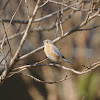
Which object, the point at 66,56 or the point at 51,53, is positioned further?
the point at 66,56

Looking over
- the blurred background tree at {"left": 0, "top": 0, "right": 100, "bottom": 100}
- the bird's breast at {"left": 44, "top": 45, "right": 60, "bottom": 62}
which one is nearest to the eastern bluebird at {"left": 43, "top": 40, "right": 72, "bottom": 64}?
the bird's breast at {"left": 44, "top": 45, "right": 60, "bottom": 62}

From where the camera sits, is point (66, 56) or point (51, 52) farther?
point (66, 56)

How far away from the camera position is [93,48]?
7.39 meters

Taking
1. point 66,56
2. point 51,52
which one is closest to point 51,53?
point 51,52

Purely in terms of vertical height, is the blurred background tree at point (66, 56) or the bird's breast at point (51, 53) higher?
the blurred background tree at point (66, 56)

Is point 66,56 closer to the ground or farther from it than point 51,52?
farther from it

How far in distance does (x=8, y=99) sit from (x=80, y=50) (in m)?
2.82

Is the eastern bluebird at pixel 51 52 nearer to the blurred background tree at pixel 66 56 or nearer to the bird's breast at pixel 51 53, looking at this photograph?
the bird's breast at pixel 51 53

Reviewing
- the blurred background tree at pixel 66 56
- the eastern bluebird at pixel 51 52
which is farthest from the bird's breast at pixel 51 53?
the blurred background tree at pixel 66 56

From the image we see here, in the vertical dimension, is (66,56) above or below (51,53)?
above

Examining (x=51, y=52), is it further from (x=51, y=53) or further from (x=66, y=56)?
(x=66, y=56)

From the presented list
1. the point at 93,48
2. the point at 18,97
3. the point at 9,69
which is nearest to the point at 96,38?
the point at 93,48

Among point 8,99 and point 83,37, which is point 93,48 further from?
point 8,99

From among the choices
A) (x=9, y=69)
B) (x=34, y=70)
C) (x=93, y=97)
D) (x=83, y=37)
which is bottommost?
(x=9, y=69)
